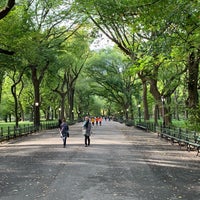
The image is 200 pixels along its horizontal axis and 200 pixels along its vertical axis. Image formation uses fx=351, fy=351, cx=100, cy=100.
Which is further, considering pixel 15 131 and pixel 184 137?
pixel 15 131

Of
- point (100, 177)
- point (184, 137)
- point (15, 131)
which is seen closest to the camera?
point (100, 177)

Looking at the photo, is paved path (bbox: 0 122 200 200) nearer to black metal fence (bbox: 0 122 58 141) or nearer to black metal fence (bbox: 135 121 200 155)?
black metal fence (bbox: 135 121 200 155)

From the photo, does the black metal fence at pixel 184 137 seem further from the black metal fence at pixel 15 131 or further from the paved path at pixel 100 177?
the black metal fence at pixel 15 131

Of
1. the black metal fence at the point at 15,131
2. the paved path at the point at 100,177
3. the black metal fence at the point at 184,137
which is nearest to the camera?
the paved path at the point at 100,177

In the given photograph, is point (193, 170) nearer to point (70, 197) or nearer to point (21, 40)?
point (70, 197)

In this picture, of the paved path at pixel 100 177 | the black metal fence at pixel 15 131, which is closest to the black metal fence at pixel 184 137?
the paved path at pixel 100 177

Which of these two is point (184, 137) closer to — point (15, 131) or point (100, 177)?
point (100, 177)

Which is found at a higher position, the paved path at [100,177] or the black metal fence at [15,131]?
the black metal fence at [15,131]

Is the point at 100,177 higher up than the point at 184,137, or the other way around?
the point at 184,137

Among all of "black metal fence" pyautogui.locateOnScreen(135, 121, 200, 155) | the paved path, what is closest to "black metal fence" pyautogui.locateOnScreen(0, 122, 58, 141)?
the paved path

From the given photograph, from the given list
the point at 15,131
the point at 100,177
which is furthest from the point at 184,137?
the point at 15,131

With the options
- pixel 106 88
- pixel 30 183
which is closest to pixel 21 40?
pixel 30 183

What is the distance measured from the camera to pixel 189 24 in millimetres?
14938

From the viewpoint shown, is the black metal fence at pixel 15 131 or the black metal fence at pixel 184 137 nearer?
the black metal fence at pixel 184 137
